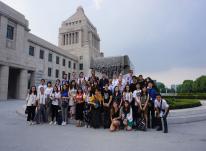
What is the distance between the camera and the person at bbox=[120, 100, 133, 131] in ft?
25.9

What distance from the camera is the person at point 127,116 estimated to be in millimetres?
7898

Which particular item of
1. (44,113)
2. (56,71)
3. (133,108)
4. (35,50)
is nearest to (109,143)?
(133,108)

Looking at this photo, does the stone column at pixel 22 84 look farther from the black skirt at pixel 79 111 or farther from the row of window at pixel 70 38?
the row of window at pixel 70 38

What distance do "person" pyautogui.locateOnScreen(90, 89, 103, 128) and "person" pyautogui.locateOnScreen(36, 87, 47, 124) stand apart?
251cm

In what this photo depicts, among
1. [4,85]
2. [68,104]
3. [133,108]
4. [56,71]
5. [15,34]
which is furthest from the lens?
[56,71]

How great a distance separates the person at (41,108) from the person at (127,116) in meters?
3.89

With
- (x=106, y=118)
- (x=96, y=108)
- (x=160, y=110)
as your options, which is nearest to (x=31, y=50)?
(x=96, y=108)

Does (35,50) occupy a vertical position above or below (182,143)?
above

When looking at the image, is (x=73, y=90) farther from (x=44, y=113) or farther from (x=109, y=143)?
(x=109, y=143)

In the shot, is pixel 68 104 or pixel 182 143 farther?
pixel 68 104

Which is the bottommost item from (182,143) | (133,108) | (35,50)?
(182,143)

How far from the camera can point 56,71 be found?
43312 millimetres

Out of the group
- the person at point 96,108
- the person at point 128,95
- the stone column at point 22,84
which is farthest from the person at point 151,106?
the stone column at point 22,84

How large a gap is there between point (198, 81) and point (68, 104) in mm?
68184
